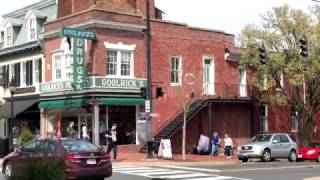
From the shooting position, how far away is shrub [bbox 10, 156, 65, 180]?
329 inches

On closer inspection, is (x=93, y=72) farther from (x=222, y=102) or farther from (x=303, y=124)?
(x=303, y=124)

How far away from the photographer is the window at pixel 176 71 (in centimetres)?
3953

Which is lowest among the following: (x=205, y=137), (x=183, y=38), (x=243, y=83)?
(x=205, y=137)

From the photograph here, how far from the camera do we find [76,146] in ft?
59.8

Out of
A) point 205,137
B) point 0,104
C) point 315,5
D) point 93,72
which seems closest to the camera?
point 93,72

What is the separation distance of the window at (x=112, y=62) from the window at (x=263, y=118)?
1432 centimetres

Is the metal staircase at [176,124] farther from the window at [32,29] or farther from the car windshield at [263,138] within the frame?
the window at [32,29]

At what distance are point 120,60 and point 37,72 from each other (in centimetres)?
747

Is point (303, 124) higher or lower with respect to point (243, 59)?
lower

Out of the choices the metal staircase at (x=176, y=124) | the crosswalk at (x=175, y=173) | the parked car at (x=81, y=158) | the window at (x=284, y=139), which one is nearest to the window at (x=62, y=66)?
the metal staircase at (x=176, y=124)

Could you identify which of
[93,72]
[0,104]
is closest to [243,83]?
[93,72]

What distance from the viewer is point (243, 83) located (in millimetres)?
44312

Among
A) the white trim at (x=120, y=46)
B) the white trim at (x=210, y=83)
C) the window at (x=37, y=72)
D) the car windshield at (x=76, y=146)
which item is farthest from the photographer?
the white trim at (x=210, y=83)

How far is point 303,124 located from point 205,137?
880 cm
